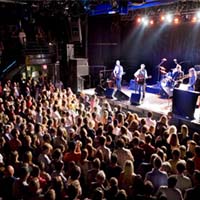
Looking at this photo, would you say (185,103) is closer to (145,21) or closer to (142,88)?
(142,88)

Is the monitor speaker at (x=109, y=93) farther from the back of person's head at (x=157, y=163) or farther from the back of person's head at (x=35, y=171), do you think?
the back of person's head at (x=35, y=171)

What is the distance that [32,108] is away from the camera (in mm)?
8883

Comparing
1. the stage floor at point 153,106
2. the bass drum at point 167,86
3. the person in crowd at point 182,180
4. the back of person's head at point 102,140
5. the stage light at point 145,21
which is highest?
the stage light at point 145,21

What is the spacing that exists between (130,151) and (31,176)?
1872mm

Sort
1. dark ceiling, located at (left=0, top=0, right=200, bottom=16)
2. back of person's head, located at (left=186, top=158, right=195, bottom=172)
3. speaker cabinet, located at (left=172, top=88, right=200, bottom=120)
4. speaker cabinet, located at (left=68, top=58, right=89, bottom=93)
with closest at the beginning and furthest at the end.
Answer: back of person's head, located at (left=186, top=158, right=195, bottom=172) < speaker cabinet, located at (left=172, top=88, right=200, bottom=120) < dark ceiling, located at (left=0, top=0, right=200, bottom=16) < speaker cabinet, located at (left=68, top=58, right=89, bottom=93)

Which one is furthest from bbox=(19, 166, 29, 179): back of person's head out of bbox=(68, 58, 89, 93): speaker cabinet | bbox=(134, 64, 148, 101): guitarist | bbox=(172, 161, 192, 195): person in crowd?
bbox=(68, 58, 89, 93): speaker cabinet

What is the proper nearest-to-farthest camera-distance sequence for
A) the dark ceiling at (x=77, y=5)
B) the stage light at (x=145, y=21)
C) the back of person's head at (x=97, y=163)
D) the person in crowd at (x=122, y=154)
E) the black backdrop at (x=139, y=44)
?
the back of person's head at (x=97, y=163) < the person in crowd at (x=122, y=154) < the dark ceiling at (x=77, y=5) < the stage light at (x=145, y=21) < the black backdrop at (x=139, y=44)

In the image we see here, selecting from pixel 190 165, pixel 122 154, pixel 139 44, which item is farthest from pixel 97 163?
pixel 139 44

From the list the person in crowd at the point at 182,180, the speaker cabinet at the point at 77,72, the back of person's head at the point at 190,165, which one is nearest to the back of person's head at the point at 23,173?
the person in crowd at the point at 182,180

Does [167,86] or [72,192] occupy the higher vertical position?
[72,192]

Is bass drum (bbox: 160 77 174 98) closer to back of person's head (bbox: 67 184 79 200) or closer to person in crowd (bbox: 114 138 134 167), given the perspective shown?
person in crowd (bbox: 114 138 134 167)

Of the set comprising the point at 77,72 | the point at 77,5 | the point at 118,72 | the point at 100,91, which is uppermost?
the point at 77,5

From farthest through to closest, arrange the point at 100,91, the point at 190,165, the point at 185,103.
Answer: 1. the point at 100,91
2. the point at 185,103
3. the point at 190,165

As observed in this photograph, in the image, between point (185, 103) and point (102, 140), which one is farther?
point (185, 103)
